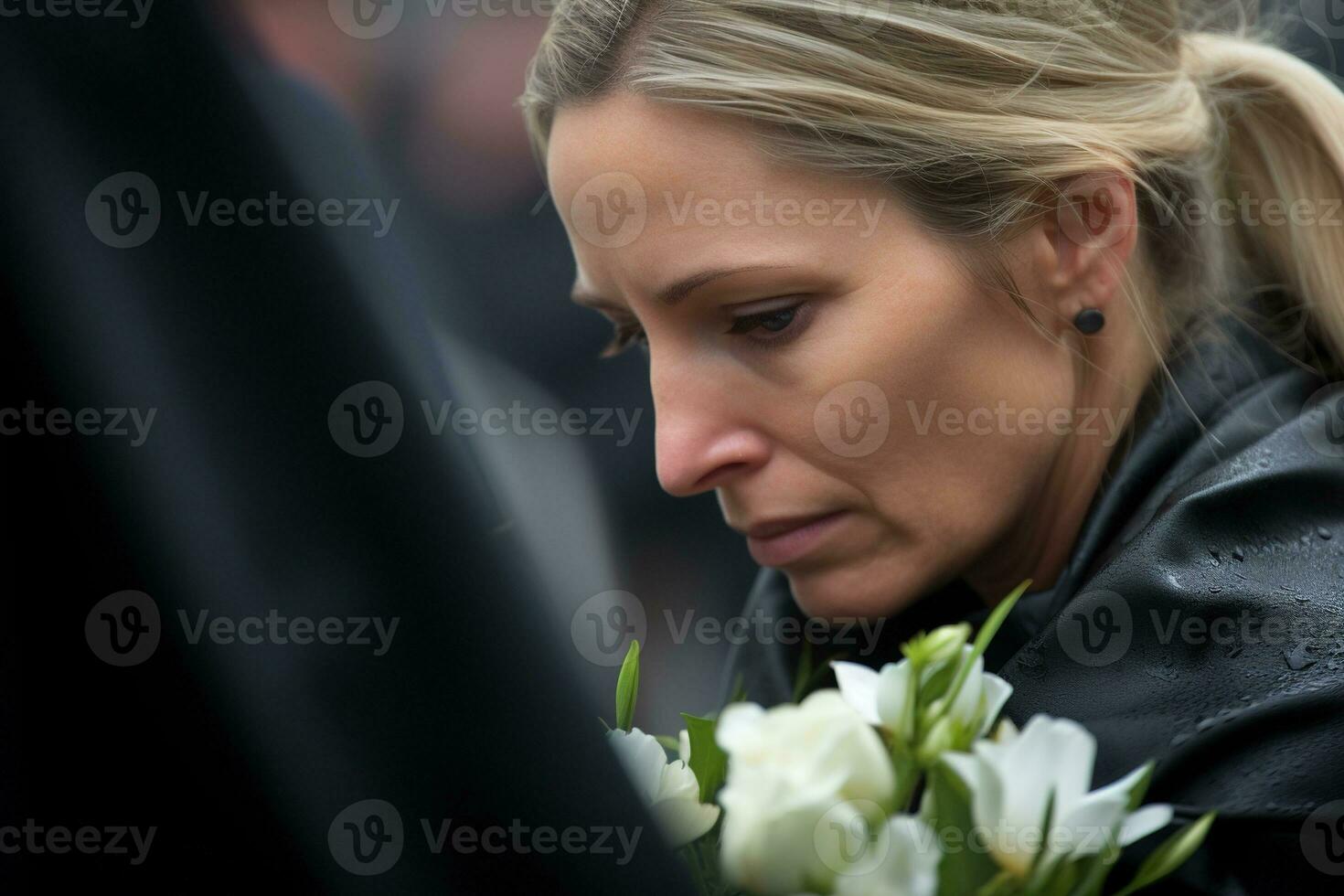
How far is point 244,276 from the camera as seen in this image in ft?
2.19

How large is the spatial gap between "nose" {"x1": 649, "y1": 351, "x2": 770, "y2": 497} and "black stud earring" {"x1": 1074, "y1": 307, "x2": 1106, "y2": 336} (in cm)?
35

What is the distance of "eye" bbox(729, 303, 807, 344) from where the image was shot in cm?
110

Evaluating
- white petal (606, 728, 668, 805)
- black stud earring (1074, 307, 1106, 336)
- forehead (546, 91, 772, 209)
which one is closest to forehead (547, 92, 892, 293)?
forehead (546, 91, 772, 209)

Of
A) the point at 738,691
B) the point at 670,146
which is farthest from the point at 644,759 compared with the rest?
the point at 670,146

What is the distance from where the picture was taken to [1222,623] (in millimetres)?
902

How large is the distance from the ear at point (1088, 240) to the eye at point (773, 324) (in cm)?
27

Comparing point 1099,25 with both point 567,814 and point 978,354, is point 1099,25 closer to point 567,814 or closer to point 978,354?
point 978,354

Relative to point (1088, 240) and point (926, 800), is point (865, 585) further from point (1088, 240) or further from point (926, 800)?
point (926, 800)

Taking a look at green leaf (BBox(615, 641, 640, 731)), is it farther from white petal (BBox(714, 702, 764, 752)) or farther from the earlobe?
the earlobe

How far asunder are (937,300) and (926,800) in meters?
0.61

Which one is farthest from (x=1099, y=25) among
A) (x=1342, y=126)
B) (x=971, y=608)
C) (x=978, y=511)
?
(x=971, y=608)

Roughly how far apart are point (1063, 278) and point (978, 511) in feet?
0.82

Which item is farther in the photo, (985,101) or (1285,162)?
(1285,162)

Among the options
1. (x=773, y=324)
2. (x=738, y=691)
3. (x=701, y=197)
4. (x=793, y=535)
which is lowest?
(x=738, y=691)
